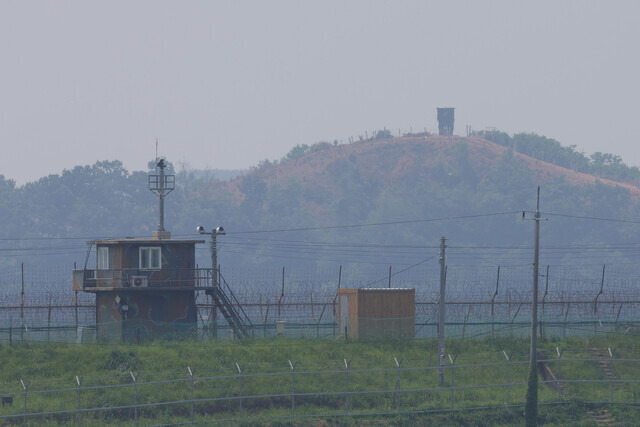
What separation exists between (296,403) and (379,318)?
448 inches

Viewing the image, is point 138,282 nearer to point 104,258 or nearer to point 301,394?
point 104,258

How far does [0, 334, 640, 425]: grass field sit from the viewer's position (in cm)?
4056

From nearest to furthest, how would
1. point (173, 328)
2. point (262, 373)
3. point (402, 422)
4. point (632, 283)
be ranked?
point (402, 422) < point (262, 373) < point (173, 328) < point (632, 283)

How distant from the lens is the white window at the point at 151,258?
53000mm

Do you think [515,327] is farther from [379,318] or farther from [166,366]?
[166,366]

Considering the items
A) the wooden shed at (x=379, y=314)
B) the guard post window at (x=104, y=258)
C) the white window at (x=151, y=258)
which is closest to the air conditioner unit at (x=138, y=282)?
the white window at (x=151, y=258)

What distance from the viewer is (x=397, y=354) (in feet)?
160

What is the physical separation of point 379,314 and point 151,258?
10990mm

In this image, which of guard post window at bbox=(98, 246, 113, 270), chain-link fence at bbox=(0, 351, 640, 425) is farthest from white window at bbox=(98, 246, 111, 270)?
chain-link fence at bbox=(0, 351, 640, 425)

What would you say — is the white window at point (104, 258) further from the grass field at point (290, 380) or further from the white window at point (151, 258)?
the grass field at point (290, 380)

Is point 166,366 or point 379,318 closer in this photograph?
point 166,366

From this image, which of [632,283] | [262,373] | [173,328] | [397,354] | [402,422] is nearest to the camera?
[402,422]

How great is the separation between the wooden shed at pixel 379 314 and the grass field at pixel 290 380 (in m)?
1.83

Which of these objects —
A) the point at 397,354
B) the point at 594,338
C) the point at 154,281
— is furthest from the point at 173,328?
the point at 594,338
